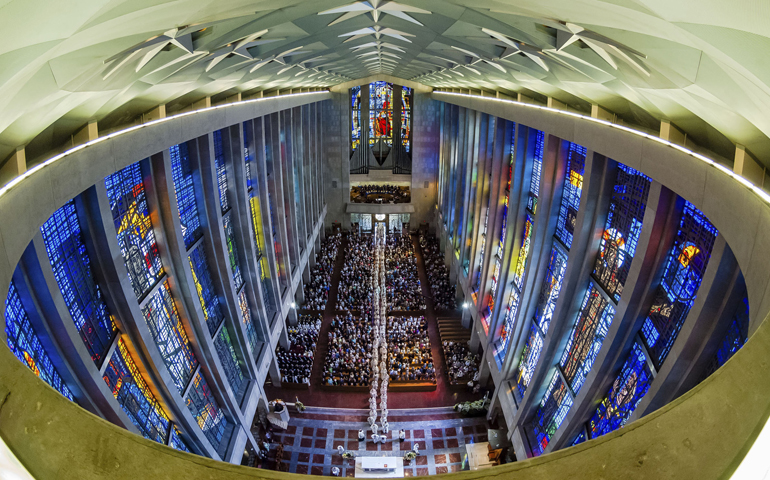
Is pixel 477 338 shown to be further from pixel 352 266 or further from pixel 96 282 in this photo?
pixel 96 282

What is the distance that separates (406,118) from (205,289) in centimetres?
2662

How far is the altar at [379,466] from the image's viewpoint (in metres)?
13.9

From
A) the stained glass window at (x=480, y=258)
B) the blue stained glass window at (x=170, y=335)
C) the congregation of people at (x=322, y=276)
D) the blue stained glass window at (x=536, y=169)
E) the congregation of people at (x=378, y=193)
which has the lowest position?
the blue stained glass window at (x=170, y=335)

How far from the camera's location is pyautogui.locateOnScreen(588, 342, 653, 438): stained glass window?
8961 millimetres

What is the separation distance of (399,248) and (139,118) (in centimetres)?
2417

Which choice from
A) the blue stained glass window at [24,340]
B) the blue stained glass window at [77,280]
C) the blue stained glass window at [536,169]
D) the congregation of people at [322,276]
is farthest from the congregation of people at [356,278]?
the blue stained glass window at [24,340]

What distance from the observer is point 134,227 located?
1006 centimetres

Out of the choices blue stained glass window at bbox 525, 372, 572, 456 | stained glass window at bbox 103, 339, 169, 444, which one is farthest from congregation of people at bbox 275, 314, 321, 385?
blue stained glass window at bbox 525, 372, 572, 456

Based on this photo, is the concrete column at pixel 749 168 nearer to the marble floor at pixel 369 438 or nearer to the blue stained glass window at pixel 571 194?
the blue stained glass window at pixel 571 194

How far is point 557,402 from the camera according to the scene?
1281 centimetres

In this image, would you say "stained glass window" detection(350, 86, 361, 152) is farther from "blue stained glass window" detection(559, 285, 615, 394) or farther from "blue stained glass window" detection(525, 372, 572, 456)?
"blue stained glass window" detection(559, 285, 615, 394)

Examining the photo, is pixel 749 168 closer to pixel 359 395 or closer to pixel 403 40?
pixel 403 40

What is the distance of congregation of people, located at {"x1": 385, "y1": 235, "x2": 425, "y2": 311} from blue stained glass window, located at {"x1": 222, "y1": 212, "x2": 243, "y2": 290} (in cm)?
1038

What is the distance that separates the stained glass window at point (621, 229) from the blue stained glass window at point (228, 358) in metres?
11.0
